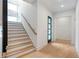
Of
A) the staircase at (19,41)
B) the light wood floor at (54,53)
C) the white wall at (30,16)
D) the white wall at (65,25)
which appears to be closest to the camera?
the light wood floor at (54,53)

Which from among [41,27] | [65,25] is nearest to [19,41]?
[41,27]

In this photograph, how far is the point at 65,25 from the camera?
24.8ft

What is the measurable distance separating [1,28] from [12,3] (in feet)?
22.0

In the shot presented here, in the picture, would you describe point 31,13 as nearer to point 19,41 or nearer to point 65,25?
point 19,41

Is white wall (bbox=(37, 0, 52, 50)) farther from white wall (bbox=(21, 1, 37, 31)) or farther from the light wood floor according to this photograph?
the light wood floor

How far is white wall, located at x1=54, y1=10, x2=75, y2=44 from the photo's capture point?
7.19m

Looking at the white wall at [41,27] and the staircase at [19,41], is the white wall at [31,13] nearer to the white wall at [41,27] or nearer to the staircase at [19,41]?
the white wall at [41,27]

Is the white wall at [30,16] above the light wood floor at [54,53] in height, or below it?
above

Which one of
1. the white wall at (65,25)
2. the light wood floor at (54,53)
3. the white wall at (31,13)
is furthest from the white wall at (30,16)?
the white wall at (65,25)

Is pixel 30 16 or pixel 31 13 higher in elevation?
pixel 31 13

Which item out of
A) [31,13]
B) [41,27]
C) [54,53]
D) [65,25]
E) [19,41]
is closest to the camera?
[54,53]

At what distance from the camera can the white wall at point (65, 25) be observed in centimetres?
719

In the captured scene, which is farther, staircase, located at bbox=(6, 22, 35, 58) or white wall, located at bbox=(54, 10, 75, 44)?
white wall, located at bbox=(54, 10, 75, 44)

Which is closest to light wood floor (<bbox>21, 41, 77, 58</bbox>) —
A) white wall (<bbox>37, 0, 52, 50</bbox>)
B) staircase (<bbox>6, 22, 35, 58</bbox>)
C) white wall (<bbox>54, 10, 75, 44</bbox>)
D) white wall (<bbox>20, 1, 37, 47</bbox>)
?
staircase (<bbox>6, 22, 35, 58</bbox>)
